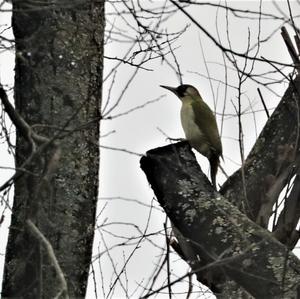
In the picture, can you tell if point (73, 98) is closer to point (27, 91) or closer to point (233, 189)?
point (27, 91)

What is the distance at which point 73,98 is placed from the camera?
3869 millimetres

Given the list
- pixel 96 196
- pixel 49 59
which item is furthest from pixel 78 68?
pixel 96 196

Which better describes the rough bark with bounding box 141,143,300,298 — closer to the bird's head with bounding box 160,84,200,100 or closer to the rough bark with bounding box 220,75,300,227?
the rough bark with bounding box 220,75,300,227

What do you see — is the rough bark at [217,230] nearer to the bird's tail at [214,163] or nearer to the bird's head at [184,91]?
the bird's tail at [214,163]

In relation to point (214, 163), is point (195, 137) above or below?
above

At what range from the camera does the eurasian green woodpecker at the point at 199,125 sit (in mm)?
6355

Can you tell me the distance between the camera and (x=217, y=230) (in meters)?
3.50

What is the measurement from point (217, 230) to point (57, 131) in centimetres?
83

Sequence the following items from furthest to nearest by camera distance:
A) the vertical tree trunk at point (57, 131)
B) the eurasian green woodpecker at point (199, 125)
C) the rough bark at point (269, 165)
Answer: the eurasian green woodpecker at point (199, 125)
the rough bark at point (269, 165)
the vertical tree trunk at point (57, 131)

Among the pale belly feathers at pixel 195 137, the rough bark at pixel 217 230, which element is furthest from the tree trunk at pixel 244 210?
the pale belly feathers at pixel 195 137

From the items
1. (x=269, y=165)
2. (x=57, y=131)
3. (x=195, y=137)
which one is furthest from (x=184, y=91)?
(x=57, y=131)

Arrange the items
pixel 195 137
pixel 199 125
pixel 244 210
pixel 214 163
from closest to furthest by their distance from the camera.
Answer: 1. pixel 244 210
2. pixel 214 163
3. pixel 195 137
4. pixel 199 125

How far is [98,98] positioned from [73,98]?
205mm

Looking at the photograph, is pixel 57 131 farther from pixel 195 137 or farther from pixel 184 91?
pixel 184 91
